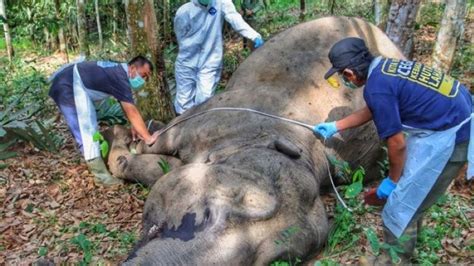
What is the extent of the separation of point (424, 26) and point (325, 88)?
24.2 ft

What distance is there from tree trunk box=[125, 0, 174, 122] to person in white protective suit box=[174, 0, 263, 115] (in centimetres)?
71

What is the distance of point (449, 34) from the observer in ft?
24.0

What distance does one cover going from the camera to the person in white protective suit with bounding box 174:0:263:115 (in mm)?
7560

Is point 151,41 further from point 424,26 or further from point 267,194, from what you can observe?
point 424,26

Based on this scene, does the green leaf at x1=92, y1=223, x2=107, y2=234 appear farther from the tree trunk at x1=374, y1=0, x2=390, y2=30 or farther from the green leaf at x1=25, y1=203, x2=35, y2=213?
the tree trunk at x1=374, y1=0, x2=390, y2=30

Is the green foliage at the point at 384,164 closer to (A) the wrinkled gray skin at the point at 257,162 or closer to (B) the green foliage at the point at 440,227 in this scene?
(A) the wrinkled gray skin at the point at 257,162

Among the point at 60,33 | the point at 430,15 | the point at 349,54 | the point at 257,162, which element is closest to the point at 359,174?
the point at 257,162

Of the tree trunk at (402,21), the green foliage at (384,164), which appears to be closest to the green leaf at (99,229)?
the green foliage at (384,164)

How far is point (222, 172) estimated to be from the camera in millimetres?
4598

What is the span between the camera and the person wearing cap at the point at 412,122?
408 centimetres

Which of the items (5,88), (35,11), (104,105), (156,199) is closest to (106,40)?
(35,11)

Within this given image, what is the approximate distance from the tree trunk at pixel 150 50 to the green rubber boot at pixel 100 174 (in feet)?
2.74

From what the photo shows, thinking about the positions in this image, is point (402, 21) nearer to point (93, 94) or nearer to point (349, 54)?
point (349, 54)

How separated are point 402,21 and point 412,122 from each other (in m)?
3.32
